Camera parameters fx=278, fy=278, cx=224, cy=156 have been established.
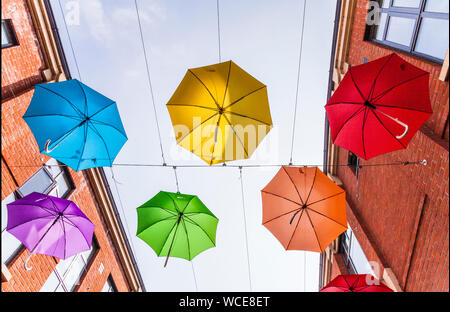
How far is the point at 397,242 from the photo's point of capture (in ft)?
24.4

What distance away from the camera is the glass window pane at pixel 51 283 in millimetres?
8805

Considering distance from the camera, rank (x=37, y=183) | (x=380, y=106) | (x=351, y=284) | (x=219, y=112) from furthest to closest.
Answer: (x=37, y=183)
(x=351, y=284)
(x=219, y=112)
(x=380, y=106)

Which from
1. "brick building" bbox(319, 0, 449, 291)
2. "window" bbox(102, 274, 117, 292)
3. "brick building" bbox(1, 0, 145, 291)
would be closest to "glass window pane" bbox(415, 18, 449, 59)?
"brick building" bbox(319, 0, 449, 291)

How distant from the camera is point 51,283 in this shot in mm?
9094

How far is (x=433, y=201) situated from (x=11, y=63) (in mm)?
11359

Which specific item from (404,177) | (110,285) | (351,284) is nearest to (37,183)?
(110,285)

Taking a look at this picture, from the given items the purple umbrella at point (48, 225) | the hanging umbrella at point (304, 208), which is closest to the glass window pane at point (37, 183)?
the purple umbrella at point (48, 225)

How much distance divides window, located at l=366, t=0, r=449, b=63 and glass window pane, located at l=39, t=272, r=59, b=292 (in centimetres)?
1224

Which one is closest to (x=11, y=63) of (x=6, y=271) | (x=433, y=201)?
(x=6, y=271)

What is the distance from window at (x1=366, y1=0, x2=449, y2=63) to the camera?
5785mm

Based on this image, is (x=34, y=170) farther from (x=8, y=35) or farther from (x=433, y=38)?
(x=433, y=38)

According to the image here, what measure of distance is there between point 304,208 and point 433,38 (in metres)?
4.84
